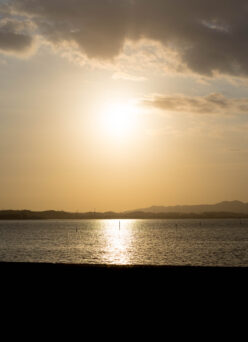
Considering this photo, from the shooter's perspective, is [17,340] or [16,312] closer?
[17,340]

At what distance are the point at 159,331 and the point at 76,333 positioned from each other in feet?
6.09

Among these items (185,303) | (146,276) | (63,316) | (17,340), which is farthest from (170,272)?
(17,340)

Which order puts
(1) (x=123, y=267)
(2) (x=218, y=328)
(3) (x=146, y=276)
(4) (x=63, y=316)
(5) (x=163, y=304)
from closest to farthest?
(2) (x=218, y=328) → (4) (x=63, y=316) → (5) (x=163, y=304) → (3) (x=146, y=276) → (1) (x=123, y=267)

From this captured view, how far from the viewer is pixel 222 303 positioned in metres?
11.4

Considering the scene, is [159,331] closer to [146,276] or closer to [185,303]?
[185,303]

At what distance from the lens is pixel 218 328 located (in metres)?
9.53

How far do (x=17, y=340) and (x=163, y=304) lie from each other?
4.14m

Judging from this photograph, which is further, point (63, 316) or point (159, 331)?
point (63, 316)

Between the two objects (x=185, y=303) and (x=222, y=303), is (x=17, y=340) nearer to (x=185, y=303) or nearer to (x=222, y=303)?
(x=185, y=303)

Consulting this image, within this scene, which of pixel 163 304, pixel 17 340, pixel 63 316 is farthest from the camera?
pixel 163 304

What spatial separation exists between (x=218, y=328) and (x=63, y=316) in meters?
3.81

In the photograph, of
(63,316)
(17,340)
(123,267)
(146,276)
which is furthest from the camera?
(123,267)

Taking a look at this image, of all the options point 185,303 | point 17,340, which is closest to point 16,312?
point 17,340

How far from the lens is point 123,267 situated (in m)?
16.3
